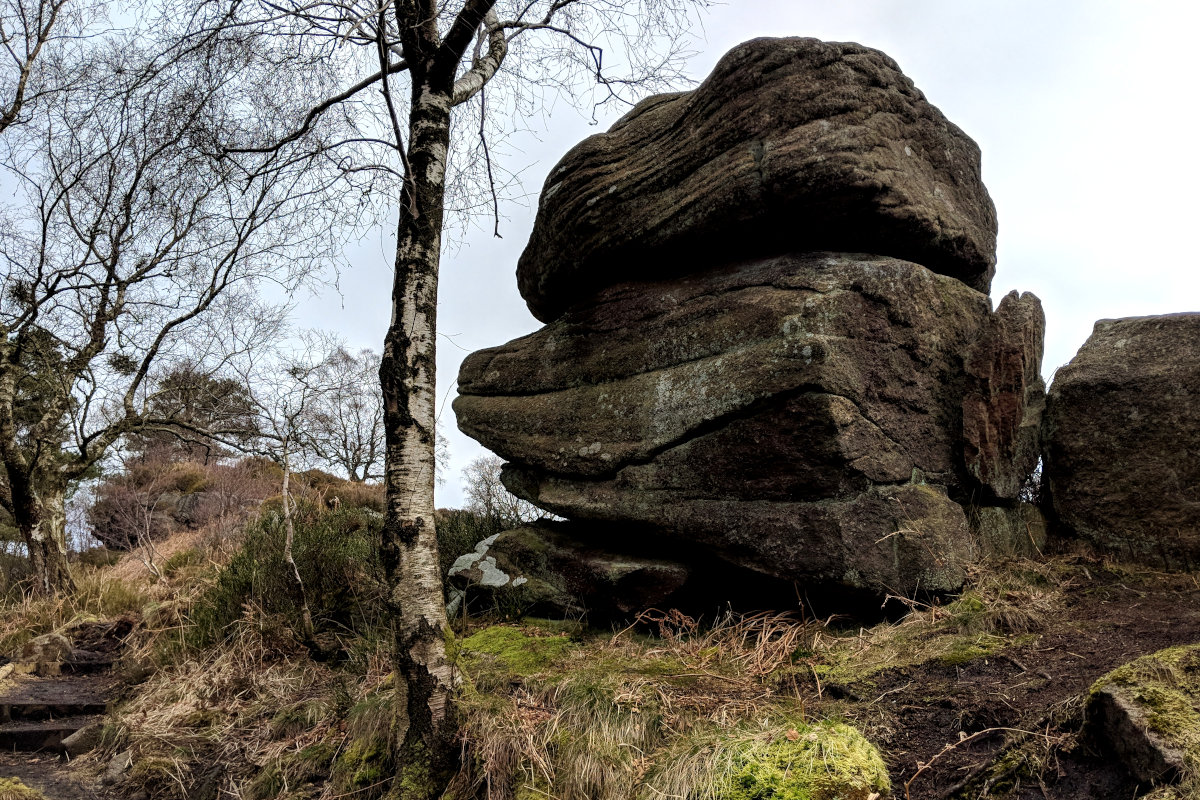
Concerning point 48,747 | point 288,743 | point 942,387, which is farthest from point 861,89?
point 48,747

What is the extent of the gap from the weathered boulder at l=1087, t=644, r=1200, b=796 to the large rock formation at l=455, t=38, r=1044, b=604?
179 cm

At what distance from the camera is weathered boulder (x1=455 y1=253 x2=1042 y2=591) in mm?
4609

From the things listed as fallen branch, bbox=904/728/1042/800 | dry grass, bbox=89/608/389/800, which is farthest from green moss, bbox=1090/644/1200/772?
dry grass, bbox=89/608/389/800

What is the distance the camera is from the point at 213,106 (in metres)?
4.87

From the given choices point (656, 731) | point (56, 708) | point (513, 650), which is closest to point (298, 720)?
point (513, 650)

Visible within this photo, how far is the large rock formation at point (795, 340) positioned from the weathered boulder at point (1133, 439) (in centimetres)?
35

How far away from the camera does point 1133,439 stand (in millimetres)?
5078

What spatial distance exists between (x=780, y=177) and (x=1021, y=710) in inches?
138

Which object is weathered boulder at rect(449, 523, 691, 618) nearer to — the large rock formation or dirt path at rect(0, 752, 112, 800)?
the large rock formation

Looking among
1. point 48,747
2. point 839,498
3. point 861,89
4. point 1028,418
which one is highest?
point 861,89

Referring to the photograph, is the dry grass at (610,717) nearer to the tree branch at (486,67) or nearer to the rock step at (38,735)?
the tree branch at (486,67)

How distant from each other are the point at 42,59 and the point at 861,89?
38.7 ft

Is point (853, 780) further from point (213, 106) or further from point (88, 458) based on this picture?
point (88, 458)

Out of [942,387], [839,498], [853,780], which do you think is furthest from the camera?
[942,387]
